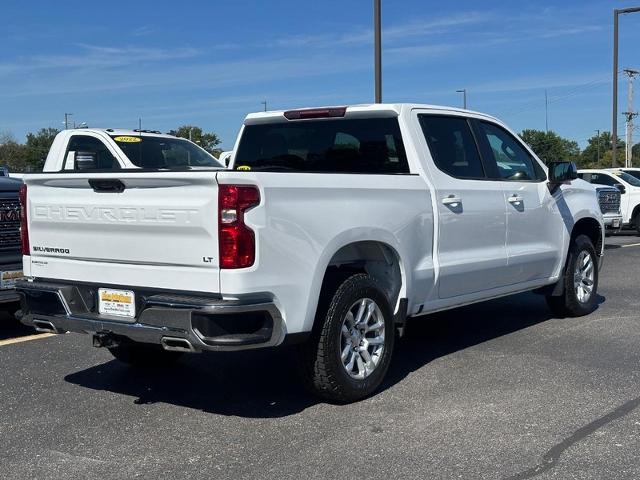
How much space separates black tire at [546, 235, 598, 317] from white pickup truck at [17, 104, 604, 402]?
0.54m

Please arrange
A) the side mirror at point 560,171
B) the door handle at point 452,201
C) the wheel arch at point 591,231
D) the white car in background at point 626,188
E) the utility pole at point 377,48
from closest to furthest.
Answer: the door handle at point 452,201 → the side mirror at point 560,171 → the wheel arch at point 591,231 → the utility pole at point 377,48 → the white car in background at point 626,188

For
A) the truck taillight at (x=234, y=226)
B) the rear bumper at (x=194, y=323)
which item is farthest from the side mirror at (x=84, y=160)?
the truck taillight at (x=234, y=226)

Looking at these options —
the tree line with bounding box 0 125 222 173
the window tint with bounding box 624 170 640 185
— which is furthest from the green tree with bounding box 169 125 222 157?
the window tint with bounding box 624 170 640 185

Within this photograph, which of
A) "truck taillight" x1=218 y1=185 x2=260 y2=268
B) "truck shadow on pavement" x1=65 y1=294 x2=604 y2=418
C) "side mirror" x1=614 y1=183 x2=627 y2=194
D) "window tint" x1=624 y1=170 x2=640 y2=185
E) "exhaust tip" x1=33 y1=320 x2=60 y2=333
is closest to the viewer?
"truck taillight" x1=218 y1=185 x2=260 y2=268

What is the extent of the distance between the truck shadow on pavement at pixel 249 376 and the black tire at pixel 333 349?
0.27 meters

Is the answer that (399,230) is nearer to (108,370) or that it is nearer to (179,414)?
(179,414)

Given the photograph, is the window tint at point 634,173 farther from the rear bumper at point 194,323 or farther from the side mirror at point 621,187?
the rear bumper at point 194,323

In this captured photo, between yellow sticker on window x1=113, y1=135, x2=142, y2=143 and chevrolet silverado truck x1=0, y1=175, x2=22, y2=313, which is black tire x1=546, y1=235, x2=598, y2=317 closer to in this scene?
chevrolet silverado truck x1=0, y1=175, x2=22, y2=313

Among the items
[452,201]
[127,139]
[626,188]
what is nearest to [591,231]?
[452,201]

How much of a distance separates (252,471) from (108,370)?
2.52 metres

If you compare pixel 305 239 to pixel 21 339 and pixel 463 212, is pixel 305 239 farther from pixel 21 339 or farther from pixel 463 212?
pixel 21 339

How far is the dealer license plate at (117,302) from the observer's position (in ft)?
15.5

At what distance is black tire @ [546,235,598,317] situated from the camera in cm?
777

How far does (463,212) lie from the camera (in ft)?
20.1
